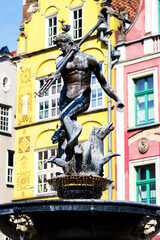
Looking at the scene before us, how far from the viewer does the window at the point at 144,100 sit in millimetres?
28031

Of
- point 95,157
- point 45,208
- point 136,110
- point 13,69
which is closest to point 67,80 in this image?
point 95,157

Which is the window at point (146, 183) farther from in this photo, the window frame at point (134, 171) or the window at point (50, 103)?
the window at point (50, 103)

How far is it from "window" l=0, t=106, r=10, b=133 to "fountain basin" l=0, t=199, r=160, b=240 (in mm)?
24216

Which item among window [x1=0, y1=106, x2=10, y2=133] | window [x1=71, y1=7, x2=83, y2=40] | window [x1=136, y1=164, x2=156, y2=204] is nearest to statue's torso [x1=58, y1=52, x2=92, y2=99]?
window [x1=136, y1=164, x2=156, y2=204]

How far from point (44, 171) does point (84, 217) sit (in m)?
20.0

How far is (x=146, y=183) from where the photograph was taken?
1074 inches

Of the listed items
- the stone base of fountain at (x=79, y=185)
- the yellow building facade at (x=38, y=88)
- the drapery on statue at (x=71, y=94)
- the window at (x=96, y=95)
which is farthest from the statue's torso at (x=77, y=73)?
the window at (x=96, y=95)

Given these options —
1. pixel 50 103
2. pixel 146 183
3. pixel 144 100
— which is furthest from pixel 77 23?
pixel 146 183

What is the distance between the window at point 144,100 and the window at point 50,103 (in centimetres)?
399

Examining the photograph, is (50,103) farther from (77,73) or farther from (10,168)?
(77,73)

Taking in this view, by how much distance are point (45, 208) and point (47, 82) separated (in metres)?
2.44

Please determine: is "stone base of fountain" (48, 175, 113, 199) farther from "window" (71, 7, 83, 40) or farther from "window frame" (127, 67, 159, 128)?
"window" (71, 7, 83, 40)

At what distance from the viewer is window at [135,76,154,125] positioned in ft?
92.0

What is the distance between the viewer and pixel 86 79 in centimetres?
1276
